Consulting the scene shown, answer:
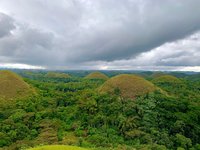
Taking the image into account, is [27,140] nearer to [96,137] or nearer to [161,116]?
[96,137]

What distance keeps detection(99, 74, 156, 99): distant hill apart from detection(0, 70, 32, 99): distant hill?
1471cm

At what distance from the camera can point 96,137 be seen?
25.4 metres

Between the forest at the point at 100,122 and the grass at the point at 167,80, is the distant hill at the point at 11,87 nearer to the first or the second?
the forest at the point at 100,122

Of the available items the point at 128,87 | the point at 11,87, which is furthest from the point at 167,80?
the point at 11,87

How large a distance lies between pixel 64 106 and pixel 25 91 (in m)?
9.89

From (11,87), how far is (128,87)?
866 inches

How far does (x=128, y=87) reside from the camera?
44.8m

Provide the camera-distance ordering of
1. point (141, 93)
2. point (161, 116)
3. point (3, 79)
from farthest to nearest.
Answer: point (3, 79) → point (141, 93) → point (161, 116)

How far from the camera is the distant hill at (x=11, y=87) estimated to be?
41797 millimetres

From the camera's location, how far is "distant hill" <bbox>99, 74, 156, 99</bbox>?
42497mm

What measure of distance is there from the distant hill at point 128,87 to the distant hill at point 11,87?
579 inches

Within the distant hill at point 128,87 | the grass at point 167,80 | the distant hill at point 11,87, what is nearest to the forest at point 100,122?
the distant hill at point 11,87

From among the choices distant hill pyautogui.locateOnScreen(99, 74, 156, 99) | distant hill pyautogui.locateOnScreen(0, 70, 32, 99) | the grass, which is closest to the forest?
distant hill pyautogui.locateOnScreen(0, 70, 32, 99)

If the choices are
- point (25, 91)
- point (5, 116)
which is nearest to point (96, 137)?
point (5, 116)
